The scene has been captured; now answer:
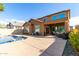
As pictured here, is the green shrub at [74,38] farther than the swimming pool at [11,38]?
No

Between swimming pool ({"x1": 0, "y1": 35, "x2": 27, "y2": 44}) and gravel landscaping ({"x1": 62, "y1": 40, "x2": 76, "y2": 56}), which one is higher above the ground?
swimming pool ({"x1": 0, "y1": 35, "x2": 27, "y2": 44})

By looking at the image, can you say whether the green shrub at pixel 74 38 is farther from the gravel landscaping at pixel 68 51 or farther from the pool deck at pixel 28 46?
the pool deck at pixel 28 46

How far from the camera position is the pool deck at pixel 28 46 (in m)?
3.24

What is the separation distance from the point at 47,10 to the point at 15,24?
0.90 meters

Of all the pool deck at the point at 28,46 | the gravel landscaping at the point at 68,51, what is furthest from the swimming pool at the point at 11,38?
the gravel landscaping at the point at 68,51

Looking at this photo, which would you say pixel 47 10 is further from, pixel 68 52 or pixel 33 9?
pixel 68 52

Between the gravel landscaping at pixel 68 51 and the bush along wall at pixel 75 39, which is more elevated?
the bush along wall at pixel 75 39

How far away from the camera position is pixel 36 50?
327 cm

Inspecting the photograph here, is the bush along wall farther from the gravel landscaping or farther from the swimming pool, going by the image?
the swimming pool

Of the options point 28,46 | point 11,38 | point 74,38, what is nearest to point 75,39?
point 74,38

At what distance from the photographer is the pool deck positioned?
3236 millimetres

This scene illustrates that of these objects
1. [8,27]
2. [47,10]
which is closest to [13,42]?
[8,27]

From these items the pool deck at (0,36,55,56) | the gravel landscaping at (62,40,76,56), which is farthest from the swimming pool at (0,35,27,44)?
the gravel landscaping at (62,40,76,56)

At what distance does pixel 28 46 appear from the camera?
3.38m
